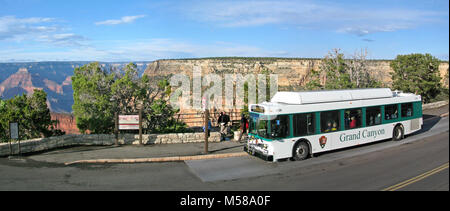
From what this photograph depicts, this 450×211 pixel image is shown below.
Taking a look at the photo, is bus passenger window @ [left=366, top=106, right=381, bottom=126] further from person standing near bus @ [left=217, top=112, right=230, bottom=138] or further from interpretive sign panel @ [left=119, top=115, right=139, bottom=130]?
interpretive sign panel @ [left=119, top=115, right=139, bottom=130]

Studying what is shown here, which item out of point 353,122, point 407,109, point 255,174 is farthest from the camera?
point 407,109

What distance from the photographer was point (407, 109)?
16.8 metres

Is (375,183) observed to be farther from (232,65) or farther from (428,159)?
(232,65)

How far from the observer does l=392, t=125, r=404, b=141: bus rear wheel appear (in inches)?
640

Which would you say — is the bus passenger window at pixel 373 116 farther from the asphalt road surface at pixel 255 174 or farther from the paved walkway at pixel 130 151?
the paved walkway at pixel 130 151

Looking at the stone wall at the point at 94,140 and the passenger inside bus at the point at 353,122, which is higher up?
the passenger inside bus at the point at 353,122

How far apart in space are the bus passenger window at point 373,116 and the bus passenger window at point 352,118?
0.55 metres

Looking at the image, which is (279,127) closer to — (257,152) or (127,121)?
(257,152)

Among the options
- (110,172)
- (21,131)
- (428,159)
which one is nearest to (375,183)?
(428,159)

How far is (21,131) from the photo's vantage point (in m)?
15.7

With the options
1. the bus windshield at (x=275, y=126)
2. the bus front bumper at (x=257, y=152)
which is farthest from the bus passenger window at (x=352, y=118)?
the bus front bumper at (x=257, y=152)

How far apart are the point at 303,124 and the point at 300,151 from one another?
108 cm

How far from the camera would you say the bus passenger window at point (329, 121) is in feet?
44.4

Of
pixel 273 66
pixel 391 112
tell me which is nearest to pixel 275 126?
pixel 391 112
